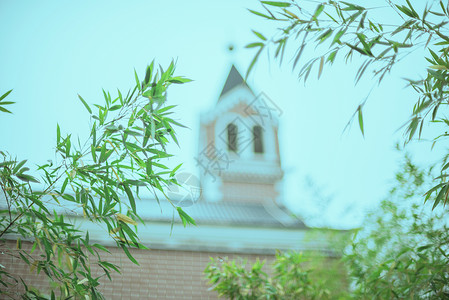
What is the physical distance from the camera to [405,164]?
2.94 m

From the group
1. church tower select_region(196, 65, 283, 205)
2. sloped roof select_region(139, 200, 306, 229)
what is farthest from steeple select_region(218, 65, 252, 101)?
sloped roof select_region(139, 200, 306, 229)

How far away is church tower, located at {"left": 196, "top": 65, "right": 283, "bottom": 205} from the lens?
15.1 feet

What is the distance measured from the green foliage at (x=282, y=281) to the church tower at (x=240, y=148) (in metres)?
1.27

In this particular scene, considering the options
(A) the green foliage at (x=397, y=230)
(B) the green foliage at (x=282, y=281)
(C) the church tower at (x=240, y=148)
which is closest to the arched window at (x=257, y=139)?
(C) the church tower at (x=240, y=148)

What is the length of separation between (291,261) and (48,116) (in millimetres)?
2597

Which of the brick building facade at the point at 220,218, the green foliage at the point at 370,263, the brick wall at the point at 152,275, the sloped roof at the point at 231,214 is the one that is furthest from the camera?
the sloped roof at the point at 231,214

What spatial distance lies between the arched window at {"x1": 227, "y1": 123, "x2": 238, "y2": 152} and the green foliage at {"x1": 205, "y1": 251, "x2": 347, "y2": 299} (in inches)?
69.7

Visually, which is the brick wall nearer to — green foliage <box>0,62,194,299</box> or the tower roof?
green foliage <box>0,62,194,299</box>

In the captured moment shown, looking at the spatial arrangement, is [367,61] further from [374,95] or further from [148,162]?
[374,95]

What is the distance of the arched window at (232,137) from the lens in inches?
193

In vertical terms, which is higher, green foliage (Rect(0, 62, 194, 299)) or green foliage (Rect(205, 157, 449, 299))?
green foliage (Rect(0, 62, 194, 299))

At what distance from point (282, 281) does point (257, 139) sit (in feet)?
6.72

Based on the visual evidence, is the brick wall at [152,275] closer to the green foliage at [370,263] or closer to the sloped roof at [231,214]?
the green foliage at [370,263]

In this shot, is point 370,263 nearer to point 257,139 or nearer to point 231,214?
point 231,214
